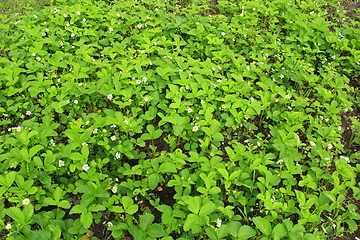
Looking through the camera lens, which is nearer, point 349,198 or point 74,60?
point 349,198

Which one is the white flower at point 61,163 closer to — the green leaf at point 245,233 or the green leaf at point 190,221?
the green leaf at point 190,221

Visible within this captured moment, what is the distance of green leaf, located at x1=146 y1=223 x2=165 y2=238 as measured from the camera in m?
2.33

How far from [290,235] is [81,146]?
86.3 inches

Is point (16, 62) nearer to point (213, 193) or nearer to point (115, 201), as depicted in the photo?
point (115, 201)

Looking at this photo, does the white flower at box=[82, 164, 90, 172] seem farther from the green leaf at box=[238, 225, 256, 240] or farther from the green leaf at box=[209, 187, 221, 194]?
the green leaf at box=[238, 225, 256, 240]

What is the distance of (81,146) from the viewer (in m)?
3.05

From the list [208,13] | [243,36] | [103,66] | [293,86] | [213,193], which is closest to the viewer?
[213,193]

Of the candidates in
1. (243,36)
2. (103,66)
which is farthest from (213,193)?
(243,36)

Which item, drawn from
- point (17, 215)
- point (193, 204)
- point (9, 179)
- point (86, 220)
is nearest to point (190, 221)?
point (193, 204)

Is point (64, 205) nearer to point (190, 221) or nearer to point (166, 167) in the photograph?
point (166, 167)

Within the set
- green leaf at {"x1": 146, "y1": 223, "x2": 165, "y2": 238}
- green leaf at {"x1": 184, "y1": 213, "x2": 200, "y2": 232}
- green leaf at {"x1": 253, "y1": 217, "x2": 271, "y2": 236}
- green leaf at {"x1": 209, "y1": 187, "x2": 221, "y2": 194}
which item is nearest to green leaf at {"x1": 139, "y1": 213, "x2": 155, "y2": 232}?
green leaf at {"x1": 146, "y1": 223, "x2": 165, "y2": 238}

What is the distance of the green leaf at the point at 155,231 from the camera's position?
233 centimetres

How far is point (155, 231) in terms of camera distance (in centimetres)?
235

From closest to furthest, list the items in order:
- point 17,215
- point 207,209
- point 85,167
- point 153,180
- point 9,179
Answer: point 17,215, point 207,209, point 9,179, point 153,180, point 85,167
